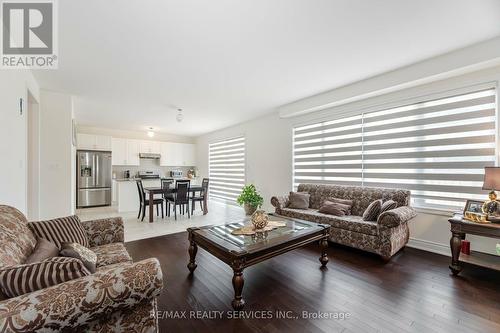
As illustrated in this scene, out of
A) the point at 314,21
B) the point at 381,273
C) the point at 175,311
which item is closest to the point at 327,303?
the point at 381,273

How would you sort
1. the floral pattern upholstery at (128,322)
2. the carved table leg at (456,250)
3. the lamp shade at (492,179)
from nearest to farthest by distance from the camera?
the floral pattern upholstery at (128,322), the lamp shade at (492,179), the carved table leg at (456,250)

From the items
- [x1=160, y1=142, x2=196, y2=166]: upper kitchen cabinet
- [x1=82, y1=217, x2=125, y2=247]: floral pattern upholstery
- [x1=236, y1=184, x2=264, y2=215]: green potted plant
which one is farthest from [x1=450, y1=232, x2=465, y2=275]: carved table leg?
[x1=160, y1=142, x2=196, y2=166]: upper kitchen cabinet

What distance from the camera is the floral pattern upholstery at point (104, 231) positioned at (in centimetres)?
217

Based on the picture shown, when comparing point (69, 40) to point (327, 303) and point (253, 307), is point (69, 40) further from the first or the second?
point (327, 303)

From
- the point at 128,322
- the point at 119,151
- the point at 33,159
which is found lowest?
the point at 128,322

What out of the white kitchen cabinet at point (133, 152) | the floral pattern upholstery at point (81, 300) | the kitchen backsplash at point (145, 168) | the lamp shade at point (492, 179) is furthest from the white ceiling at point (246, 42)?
the kitchen backsplash at point (145, 168)

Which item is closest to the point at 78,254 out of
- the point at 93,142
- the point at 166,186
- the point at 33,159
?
the point at 33,159

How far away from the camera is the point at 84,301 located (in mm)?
947

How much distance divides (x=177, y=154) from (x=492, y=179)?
8.19 meters

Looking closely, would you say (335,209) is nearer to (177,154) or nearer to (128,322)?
(128,322)

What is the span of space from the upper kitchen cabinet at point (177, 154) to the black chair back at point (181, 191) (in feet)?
10.5

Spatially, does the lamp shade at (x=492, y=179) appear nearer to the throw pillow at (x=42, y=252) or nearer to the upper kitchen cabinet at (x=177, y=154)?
the throw pillow at (x=42, y=252)

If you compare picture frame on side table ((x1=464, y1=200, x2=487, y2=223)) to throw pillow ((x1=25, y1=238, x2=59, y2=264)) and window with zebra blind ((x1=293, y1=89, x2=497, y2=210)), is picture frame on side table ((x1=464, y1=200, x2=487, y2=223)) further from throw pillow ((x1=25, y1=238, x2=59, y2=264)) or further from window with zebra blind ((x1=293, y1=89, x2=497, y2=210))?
throw pillow ((x1=25, y1=238, x2=59, y2=264))

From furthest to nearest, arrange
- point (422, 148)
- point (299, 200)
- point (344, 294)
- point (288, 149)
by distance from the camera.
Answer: point (288, 149), point (299, 200), point (422, 148), point (344, 294)
